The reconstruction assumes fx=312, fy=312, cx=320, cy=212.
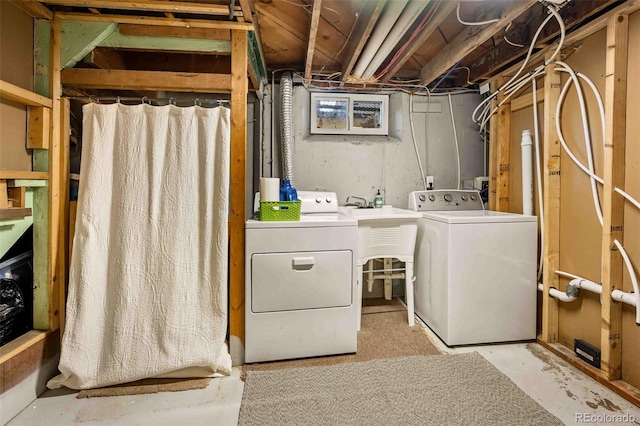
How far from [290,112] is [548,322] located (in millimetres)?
2447

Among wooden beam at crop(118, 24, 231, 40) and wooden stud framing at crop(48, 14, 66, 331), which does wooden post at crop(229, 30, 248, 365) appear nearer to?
wooden beam at crop(118, 24, 231, 40)

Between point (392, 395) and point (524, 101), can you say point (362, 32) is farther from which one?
point (392, 395)

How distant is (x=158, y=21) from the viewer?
1750 mm

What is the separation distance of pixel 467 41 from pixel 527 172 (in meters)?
1.02

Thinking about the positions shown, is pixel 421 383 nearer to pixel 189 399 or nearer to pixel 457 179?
pixel 189 399

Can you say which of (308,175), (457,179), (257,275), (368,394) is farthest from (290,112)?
(368,394)

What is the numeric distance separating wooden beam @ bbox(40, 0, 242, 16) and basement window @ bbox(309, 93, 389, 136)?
1.27 m

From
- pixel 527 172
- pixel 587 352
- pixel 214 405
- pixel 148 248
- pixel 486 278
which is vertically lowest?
pixel 214 405

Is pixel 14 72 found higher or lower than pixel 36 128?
higher

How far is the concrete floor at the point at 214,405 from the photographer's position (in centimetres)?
146

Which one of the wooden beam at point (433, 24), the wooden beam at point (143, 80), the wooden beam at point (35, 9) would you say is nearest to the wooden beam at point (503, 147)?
the wooden beam at point (433, 24)

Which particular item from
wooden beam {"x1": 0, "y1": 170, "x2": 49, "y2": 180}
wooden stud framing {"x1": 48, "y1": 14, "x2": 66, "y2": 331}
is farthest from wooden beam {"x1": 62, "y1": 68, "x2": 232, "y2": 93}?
wooden beam {"x1": 0, "y1": 170, "x2": 49, "y2": 180}

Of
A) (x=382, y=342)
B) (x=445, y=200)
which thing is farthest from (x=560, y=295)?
(x=382, y=342)

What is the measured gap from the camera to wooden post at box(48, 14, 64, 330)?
5.65 feet
